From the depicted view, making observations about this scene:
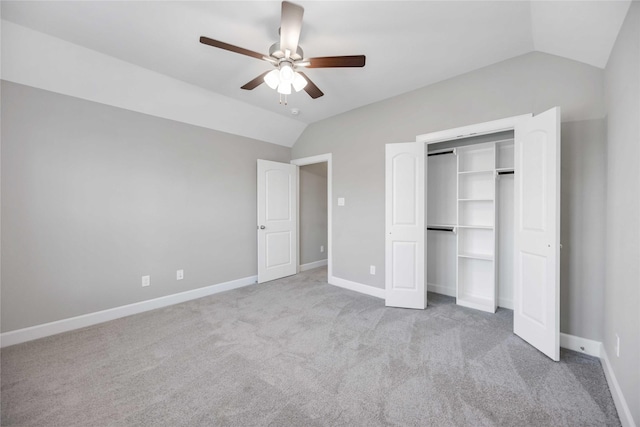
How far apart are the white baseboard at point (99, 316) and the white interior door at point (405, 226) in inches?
99.0

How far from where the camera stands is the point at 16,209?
2.36 meters

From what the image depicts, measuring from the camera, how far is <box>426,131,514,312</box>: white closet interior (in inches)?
123

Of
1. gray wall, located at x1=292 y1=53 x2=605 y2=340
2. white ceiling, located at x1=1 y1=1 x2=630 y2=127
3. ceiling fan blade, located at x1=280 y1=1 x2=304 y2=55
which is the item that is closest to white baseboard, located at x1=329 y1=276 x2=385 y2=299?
gray wall, located at x1=292 y1=53 x2=605 y2=340

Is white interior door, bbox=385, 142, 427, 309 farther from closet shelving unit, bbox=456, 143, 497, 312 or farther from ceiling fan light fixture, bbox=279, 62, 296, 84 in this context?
ceiling fan light fixture, bbox=279, 62, 296, 84

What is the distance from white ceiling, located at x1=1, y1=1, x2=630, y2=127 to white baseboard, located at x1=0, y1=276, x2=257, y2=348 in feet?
8.93

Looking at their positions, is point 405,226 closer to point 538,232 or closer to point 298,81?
point 538,232

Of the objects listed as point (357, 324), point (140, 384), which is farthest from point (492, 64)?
point (140, 384)

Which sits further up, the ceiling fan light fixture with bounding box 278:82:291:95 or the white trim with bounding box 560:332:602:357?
the ceiling fan light fixture with bounding box 278:82:291:95

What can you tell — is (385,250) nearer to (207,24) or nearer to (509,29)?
(509,29)

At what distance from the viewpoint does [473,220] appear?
341cm

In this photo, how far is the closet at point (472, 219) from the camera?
7.53 ft

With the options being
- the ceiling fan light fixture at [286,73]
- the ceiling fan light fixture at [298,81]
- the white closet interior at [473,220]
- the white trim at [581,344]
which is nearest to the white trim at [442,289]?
the white closet interior at [473,220]

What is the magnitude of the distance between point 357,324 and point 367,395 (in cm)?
104

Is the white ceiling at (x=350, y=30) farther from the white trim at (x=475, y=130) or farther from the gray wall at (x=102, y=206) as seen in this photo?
the gray wall at (x=102, y=206)
